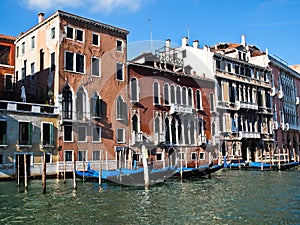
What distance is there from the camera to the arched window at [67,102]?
16.6 metres

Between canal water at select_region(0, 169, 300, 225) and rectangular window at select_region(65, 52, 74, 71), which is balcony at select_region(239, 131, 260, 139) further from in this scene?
rectangular window at select_region(65, 52, 74, 71)

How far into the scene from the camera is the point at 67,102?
16891mm

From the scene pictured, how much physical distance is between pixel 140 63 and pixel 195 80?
12.6 feet

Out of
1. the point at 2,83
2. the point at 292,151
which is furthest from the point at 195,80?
the point at 292,151

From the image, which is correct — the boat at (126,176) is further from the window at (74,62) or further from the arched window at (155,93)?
the arched window at (155,93)

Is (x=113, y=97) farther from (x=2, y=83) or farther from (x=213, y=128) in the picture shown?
(x=213, y=128)

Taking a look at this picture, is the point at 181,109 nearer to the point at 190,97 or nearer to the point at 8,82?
the point at 190,97

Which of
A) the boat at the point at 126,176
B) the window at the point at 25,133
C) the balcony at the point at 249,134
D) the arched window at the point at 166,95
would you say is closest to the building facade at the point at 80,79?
the window at the point at 25,133

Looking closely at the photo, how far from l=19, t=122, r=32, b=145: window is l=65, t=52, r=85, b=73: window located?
3.30 m

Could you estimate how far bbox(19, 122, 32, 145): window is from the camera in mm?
15131

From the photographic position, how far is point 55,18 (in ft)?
56.2

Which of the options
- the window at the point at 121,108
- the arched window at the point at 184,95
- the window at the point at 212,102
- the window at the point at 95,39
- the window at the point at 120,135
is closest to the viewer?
the window at the point at 95,39

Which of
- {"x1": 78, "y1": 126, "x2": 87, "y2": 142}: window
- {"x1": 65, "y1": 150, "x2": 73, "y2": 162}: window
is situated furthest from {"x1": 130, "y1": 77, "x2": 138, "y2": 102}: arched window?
{"x1": 65, "y1": 150, "x2": 73, "y2": 162}: window

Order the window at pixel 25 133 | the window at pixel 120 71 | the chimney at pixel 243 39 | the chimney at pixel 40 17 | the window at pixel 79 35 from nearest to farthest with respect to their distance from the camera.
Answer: the window at pixel 25 133, the window at pixel 79 35, the window at pixel 120 71, the chimney at pixel 40 17, the chimney at pixel 243 39
